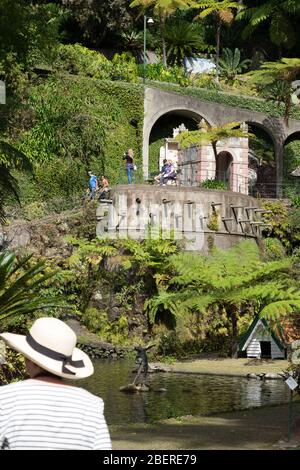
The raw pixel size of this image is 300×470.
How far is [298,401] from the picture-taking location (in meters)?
13.8

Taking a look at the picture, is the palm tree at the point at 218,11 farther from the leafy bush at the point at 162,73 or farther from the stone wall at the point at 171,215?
the stone wall at the point at 171,215

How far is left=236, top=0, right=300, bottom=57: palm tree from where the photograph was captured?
4131 cm

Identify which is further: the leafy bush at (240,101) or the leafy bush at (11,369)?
the leafy bush at (240,101)

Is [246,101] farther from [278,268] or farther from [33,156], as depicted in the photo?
[278,268]

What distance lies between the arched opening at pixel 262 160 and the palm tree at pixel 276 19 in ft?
17.1

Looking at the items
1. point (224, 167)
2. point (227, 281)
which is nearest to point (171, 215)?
point (227, 281)

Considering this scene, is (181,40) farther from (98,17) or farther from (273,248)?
(273,248)

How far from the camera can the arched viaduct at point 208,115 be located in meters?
37.5

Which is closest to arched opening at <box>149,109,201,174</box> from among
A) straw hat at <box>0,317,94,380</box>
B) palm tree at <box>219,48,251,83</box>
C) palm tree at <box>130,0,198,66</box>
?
palm tree at <box>130,0,198,66</box>

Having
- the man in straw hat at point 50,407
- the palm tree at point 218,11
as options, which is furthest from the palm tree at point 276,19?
the man in straw hat at point 50,407

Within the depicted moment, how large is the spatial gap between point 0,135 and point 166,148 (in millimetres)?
20637

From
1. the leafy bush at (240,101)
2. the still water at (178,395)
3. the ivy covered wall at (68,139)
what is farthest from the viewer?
the leafy bush at (240,101)

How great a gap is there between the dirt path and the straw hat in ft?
17.0

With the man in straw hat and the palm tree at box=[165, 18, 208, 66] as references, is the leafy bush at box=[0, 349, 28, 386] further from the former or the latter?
the palm tree at box=[165, 18, 208, 66]
